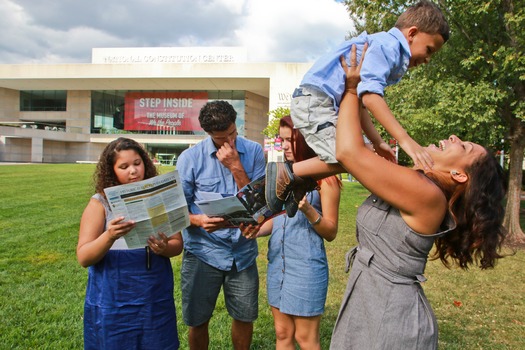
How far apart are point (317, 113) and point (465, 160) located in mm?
813

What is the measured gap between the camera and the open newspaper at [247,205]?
92.3 inches

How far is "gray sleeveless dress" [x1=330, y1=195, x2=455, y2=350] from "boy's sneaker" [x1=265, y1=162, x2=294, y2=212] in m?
0.54

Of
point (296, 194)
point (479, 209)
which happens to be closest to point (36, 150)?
point (296, 194)

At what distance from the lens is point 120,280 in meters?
2.31

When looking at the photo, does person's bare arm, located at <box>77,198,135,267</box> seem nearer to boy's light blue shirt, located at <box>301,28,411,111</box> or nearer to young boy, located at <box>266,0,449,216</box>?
young boy, located at <box>266,0,449,216</box>

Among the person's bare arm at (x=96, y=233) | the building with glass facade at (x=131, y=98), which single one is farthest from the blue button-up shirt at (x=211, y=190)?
the building with glass facade at (x=131, y=98)

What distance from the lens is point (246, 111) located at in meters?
51.6

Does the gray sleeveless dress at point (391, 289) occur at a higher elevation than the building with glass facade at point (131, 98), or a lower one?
lower

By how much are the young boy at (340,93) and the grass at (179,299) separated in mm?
2165

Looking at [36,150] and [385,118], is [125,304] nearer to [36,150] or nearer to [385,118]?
[385,118]

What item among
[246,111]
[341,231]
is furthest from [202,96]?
[341,231]

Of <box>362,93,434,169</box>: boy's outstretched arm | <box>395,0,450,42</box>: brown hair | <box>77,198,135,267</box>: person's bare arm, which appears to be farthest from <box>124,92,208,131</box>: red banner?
<box>362,93,434,169</box>: boy's outstretched arm

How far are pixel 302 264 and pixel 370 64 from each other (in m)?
1.37

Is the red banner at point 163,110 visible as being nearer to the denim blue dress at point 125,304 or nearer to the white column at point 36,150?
the white column at point 36,150
